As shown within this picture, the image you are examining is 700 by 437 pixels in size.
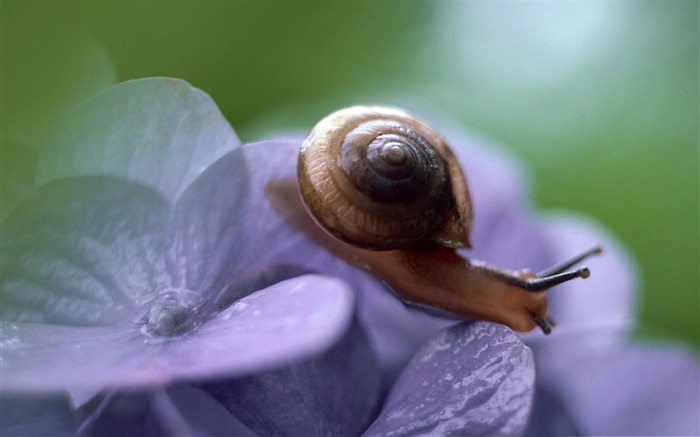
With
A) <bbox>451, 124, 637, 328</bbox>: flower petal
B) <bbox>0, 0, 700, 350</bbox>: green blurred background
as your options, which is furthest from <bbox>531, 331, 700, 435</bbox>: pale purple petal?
<bbox>0, 0, 700, 350</bbox>: green blurred background

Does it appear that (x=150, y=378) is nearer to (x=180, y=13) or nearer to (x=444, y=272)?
(x=444, y=272)

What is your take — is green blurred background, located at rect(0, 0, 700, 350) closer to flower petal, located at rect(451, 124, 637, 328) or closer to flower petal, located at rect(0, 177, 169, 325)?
flower petal, located at rect(451, 124, 637, 328)

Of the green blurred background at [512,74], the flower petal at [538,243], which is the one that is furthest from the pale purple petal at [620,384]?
the green blurred background at [512,74]

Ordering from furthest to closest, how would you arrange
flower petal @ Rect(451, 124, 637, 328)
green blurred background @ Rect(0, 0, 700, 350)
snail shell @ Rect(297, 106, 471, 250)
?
green blurred background @ Rect(0, 0, 700, 350) → flower petal @ Rect(451, 124, 637, 328) → snail shell @ Rect(297, 106, 471, 250)

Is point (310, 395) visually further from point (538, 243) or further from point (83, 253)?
point (538, 243)

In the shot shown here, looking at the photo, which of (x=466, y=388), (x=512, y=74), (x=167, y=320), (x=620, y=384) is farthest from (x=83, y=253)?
(x=512, y=74)
